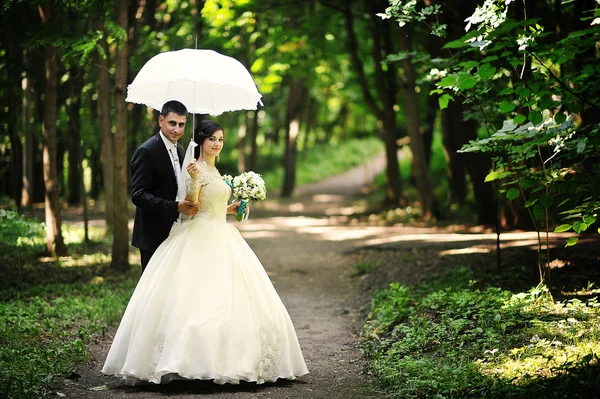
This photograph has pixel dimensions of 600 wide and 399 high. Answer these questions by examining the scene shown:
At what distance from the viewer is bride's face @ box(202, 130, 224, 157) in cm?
649

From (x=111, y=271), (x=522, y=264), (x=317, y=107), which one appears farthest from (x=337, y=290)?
(x=317, y=107)

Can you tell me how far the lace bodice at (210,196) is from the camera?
647cm

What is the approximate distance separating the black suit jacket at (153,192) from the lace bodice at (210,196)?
26 cm

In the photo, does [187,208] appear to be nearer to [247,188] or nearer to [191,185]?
[191,185]

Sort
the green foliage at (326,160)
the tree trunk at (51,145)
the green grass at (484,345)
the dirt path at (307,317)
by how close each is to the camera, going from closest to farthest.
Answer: the green grass at (484,345) → the dirt path at (307,317) → the tree trunk at (51,145) → the green foliage at (326,160)

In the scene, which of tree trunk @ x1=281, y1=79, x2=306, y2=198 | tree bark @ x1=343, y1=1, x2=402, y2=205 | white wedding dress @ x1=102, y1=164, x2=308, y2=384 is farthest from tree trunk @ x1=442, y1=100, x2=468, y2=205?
white wedding dress @ x1=102, y1=164, x2=308, y2=384

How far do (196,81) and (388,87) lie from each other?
16.2m

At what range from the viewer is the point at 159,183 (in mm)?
6797

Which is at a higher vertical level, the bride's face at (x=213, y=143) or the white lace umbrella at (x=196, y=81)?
the white lace umbrella at (x=196, y=81)

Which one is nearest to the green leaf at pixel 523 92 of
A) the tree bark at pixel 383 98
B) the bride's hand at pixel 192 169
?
the bride's hand at pixel 192 169

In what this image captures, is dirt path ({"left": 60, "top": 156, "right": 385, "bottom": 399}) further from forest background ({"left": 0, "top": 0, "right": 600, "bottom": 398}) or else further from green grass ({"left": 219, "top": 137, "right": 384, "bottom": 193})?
green grass ({"left": 219, "top": 137, "right": 384, "bottom": 193})

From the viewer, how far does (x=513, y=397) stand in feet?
16.4

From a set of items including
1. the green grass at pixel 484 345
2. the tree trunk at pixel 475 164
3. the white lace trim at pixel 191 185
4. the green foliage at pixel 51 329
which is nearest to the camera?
the green grass at pixel 484 345

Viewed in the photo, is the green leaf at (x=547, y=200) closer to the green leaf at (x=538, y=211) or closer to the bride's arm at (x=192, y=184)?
the green leaf at (x=538, y=211)
